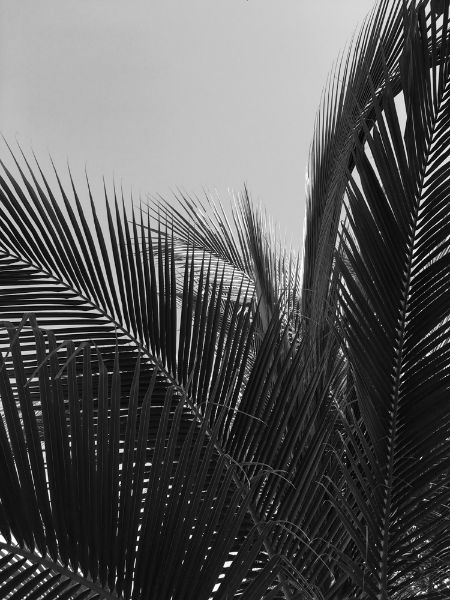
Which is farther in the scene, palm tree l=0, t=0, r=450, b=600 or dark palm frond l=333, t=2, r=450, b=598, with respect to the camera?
dark palm frond l=333, t=2, r=450, b=598

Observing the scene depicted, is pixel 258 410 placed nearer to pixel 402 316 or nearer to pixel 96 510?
pixel 402 316

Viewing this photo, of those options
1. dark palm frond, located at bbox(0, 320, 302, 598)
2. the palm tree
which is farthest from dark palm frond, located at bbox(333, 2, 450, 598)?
dark palm frond, located at bbox(0, 320, 302, 598)

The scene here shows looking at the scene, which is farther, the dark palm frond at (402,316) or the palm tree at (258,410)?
the dark palm frond at (402,316)

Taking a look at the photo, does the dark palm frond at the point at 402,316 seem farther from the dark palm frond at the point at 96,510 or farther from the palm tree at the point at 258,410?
the dark palm frond at the point at 96,510

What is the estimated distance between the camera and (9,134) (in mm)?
5363

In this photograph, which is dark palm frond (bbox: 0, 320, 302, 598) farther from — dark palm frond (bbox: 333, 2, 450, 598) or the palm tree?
Answer: dark palm frond (bbox: 333, 2, 450, 598)

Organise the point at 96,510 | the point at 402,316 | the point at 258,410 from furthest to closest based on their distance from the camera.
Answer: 1. the point at 258,410
2. the point at 402,316
3. the point at 96,510

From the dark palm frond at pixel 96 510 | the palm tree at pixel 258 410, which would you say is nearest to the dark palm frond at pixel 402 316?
the palm tree at pixel 258 410

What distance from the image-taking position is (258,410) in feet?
3.81

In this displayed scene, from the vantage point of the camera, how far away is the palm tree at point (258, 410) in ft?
2.31

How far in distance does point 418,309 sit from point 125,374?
1.58 feet

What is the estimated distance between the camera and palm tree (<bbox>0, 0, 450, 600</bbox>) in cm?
70

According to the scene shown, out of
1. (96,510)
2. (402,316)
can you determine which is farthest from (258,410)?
(96,510)

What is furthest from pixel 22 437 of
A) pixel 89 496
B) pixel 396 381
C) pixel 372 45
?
pixel 372 45
